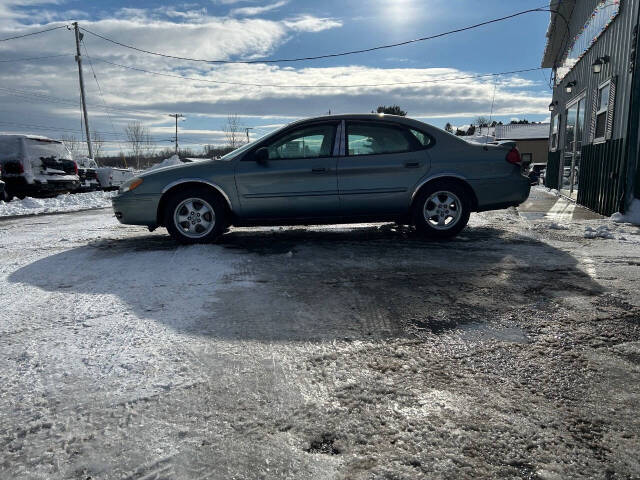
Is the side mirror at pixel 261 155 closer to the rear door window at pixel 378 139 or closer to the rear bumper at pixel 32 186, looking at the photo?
the rear door window at pixel 378 139

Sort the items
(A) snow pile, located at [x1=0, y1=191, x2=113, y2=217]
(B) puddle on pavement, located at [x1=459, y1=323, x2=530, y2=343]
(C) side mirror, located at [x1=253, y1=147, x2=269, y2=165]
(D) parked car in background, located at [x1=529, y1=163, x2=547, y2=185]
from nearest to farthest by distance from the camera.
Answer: (B) puddle on pavement, located at [x1=459, y1=323, x2=530, y2=343] < (C) side mirror, located at [x1=253, y1=147, x2=269, y2=165] < (D) parked car in background, located at [x1=529, y1=163, x2=547, y2=185] < (A) snow pile, located at [x1=0, y1=191, x2=113, y2=217]

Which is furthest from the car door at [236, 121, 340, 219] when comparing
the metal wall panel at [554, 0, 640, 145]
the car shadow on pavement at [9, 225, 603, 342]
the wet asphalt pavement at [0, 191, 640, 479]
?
the metal wall panel at [554, 0, 640, 145]

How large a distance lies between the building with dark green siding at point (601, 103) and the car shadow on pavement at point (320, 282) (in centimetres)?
Result: 358

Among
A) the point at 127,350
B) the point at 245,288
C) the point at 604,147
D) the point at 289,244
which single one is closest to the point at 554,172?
the point at 604,147

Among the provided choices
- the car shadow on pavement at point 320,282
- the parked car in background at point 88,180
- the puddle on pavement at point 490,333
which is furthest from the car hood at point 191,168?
the parked car in background at point 88,180

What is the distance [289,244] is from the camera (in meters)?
5.67

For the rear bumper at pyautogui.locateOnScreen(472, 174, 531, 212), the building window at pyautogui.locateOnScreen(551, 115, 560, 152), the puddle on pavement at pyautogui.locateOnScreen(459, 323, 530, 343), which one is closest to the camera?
the puddle on pavement at pyautogui.locateOnScreen(459, 323, 530, 343)

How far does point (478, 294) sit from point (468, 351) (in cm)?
113

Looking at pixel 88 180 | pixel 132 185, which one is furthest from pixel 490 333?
pixel 88 180

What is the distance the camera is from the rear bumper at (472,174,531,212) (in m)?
5.83

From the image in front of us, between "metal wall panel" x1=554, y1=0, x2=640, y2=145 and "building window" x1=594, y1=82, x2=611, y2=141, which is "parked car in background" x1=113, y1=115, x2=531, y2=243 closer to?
"metal wall panel" x1=554, y1=0, x2=640, y2=145

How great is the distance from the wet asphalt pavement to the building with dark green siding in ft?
14.1

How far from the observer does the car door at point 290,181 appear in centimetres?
561

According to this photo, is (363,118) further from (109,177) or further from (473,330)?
(109,177)
